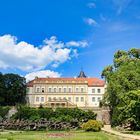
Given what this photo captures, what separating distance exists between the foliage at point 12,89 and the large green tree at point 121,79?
80.5 ft

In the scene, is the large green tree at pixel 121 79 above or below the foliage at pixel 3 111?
above

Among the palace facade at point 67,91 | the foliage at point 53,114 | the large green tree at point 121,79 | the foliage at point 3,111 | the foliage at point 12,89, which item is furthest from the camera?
the palace facade at point 67,91

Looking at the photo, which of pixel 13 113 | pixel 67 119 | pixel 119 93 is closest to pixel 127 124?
pixel 119 93

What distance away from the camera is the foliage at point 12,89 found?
214ft

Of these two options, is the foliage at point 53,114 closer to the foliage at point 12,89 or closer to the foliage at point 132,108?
the foliage at point 132,108

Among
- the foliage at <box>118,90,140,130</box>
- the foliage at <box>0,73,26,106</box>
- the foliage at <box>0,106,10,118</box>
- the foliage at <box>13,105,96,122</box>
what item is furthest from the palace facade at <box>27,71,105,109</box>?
the foliage at <box>118,90,140,130</box>

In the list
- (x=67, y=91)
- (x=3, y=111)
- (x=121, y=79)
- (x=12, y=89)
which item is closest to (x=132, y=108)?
(x=121, y=79)

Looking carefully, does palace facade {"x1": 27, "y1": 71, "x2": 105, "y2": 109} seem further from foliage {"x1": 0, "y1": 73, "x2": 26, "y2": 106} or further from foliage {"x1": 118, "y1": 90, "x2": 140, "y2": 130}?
foliage {"x1": 118, "y1": 90, "x2": 140, "y2": 130}

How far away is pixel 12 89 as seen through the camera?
2638 inches

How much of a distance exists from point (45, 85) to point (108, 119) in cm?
3171

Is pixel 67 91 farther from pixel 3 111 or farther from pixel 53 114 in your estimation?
pixel 53 114

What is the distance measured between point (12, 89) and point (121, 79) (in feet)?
108

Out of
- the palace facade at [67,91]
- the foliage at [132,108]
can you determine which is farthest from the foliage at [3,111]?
the palace facade at [67,91]

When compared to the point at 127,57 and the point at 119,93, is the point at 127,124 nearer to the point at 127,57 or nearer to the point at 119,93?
the point at 119,93
